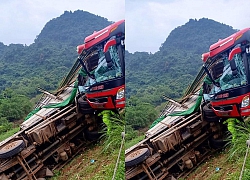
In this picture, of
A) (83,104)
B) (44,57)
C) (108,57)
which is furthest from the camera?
(44,57)

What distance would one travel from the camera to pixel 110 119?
251 centimetres

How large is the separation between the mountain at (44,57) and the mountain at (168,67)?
49cm

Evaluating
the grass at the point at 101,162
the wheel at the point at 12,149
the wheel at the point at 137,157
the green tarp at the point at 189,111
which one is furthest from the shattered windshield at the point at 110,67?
the wheel at the point at 12,149

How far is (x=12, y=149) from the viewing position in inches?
96.3

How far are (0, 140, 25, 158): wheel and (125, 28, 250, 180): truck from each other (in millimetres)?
794

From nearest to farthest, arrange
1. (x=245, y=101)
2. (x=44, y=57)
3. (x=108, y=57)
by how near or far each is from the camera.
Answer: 1. (x=245, y=101)
2. (x=108, y=57)
3. (x=44, y=57)

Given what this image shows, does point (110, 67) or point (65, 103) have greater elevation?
point (110, 67)

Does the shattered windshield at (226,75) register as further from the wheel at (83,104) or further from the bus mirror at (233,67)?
the wheel at (83,104)

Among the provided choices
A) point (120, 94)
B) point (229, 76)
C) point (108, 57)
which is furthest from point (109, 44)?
point (229, 76)

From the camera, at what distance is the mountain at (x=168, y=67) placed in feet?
8.43

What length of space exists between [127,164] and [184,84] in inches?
30.2

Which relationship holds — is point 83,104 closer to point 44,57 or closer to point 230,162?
point 44,57

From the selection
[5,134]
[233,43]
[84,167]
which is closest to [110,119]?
[84,167]

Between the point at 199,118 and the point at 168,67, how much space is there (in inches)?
18.5
